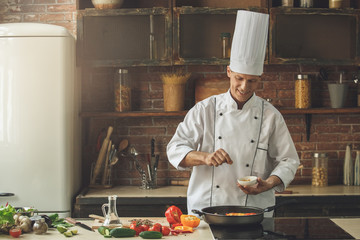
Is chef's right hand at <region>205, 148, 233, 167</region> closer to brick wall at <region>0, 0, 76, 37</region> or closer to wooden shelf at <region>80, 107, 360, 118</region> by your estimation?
wooden shelf at <region>80, 107, 360, 118</region>

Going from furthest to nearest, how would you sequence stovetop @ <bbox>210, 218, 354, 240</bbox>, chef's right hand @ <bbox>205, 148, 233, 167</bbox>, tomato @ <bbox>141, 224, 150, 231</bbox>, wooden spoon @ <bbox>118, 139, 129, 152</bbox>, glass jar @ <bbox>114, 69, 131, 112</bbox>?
wooden spoon @ <bbox>118, 139, 129, 152</bbox>
glass jar @ <bbox>114, 69, 131, 112</bbox>
chef's right hand @ <bbox>205, 148, 233, 167</bbox>
tomato @ <bbox>141, 224, 150, 231</bbox>
stovetop @ <bbox>210, 218, 354, 240</bbox>

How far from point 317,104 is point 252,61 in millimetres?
1601

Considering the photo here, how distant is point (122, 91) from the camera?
13.1ft

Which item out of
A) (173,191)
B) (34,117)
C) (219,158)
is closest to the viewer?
(219,158)

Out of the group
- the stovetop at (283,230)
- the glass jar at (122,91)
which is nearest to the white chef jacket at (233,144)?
the stovetop at (283,230)

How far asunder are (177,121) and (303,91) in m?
1.02

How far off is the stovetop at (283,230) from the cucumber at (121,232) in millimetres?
336

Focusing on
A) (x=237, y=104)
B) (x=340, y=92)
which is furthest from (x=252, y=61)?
(x=340, y=92)

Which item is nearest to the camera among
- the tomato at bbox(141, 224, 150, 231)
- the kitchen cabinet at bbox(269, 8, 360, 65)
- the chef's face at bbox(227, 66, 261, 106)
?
the tomato at bbox(141, 224, 150, 231)

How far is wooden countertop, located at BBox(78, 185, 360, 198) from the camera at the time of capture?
3654 mm

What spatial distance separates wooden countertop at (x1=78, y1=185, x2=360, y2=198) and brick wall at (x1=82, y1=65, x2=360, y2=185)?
0.70 ft

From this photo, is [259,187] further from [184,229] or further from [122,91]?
[122,91]

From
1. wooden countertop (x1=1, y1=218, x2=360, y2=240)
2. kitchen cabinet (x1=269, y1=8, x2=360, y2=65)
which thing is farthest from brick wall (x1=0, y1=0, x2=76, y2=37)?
wooden countertop (x1=1, y1=218, x2=360, y2=240)

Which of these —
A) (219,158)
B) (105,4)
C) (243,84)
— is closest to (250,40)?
(243,84)
